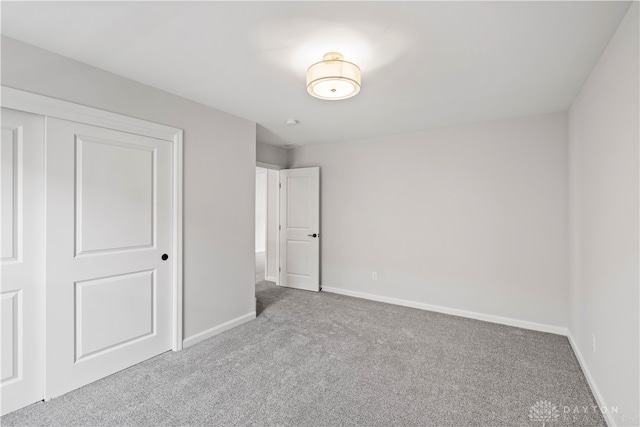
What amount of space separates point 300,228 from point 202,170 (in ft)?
7.40

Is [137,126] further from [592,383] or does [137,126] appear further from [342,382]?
[592,383]

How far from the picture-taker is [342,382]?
2281 millimetres

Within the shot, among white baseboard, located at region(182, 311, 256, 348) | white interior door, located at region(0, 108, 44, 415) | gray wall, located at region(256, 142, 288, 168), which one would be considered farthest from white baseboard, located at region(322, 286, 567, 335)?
white interior door, located at region(0, 108, 44, 415)

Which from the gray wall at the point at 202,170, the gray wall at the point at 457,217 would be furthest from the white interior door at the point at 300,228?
the gray wall at the point at 202,170

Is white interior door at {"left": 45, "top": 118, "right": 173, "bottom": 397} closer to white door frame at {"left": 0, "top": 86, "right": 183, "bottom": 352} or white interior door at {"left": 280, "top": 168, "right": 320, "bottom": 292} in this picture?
white door frame at {"left": 0, "top": 86, "right": 183, "bottom": 352}

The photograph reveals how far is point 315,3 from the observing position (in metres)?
1.54

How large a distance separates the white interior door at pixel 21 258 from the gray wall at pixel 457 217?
3.51 m

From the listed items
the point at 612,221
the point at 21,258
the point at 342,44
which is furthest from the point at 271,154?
the point at 612,221

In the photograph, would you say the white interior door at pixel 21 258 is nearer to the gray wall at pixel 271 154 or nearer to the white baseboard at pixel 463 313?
the gray wall at pixel 271 154

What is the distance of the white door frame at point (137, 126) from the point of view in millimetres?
1934

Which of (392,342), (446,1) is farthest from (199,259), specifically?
(446,1)

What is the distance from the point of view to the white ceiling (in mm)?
1606

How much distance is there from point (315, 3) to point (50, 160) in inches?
82.1

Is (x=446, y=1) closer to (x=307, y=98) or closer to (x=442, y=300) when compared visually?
(x=307, y=98)
